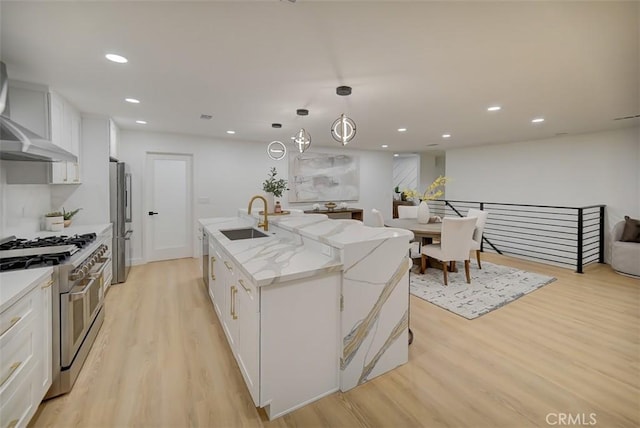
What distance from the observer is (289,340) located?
1.84 meters

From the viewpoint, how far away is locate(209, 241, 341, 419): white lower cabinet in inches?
69.4

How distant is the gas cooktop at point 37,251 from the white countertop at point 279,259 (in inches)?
45.6

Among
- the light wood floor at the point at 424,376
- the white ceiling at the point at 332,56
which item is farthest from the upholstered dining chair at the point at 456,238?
the white ceiling at the point at 332,56

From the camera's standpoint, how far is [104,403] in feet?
6.44

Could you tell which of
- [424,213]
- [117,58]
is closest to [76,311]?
[117,58]

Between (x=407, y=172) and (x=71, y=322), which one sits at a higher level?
(x=407, y=172)

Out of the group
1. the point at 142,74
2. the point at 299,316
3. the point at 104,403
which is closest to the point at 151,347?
the point at 104,403

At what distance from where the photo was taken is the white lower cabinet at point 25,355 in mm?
1478

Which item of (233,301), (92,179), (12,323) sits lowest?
(233,301)

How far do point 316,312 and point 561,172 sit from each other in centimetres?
642

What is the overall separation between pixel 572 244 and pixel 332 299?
616 cm

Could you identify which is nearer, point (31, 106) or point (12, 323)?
point (12, 323)

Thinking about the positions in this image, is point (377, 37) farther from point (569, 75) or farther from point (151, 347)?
point (151, 347)

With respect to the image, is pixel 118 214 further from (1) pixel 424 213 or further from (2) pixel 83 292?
(1) pixel 424 213
